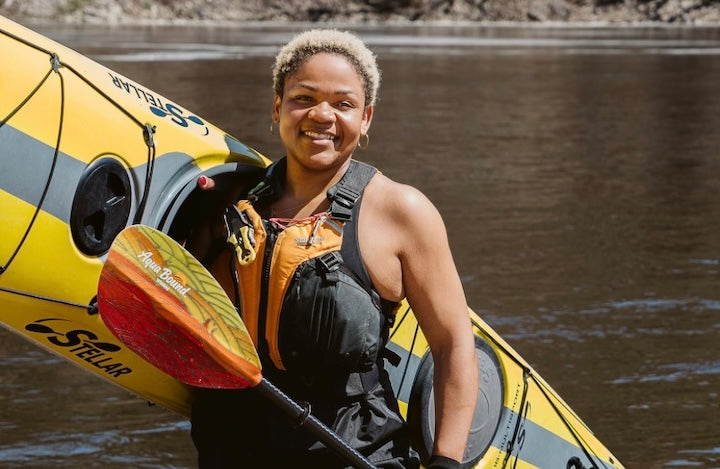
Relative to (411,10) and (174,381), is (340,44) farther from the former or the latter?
(411,10)

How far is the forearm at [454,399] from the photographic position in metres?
2.54

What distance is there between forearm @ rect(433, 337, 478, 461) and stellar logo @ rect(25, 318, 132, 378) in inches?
39.9

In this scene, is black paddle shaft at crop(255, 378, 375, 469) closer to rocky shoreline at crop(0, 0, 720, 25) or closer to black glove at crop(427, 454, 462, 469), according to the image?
black glove at crop(427, 454, 462, 469)

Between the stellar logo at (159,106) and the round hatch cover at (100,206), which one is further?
the stellar logo at (159,106)

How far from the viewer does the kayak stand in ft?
9.60

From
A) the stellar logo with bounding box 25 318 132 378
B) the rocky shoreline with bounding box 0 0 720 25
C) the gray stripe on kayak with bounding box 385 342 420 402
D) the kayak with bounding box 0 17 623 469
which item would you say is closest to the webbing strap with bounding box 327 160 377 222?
the kayak with bounding box 0 17 623 469

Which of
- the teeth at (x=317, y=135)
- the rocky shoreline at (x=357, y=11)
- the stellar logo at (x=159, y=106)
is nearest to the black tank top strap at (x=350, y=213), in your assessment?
the teeth at (x=317, y=135)

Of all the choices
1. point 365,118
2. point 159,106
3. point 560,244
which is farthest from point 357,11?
point 365,118

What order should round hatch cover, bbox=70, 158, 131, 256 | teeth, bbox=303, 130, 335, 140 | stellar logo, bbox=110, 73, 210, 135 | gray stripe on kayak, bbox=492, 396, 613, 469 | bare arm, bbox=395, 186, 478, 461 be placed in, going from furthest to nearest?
gray stripe on kayak, bbox=492, 396, 613, 469 → stellar logo, bbox=110, 73, 210, 135 → round hatch cover, bbox=70, 158, 131, 256 → teeth, bbox=303, 130, 335, 140 → bare arm, bbox=395, 186, 478, 461

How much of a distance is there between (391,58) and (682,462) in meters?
24.4

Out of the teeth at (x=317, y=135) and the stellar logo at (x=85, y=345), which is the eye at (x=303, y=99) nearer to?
the teeth at (x=317, y=135)

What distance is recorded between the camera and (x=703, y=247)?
27.0 ft

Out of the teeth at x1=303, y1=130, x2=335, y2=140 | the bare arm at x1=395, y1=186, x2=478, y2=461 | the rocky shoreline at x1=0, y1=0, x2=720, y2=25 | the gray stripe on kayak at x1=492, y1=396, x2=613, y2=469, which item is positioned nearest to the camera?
the bare arm at x1=395, y1=186, x2=478, y2=461

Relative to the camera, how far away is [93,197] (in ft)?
10.1
